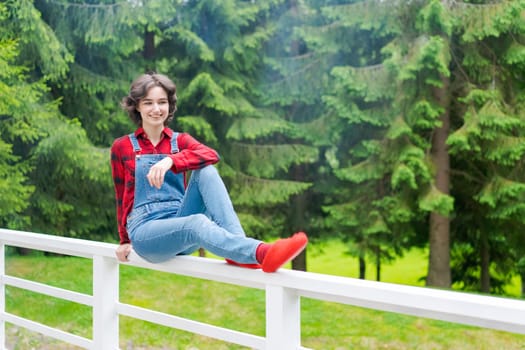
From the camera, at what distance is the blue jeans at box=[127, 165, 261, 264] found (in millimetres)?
1710

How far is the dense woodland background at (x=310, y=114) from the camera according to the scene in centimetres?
838

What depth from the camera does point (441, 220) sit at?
9.29m

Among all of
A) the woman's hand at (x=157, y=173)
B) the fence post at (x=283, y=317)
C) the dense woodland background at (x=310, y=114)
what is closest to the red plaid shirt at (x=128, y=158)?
the woman's hand at (x=157, y=173)

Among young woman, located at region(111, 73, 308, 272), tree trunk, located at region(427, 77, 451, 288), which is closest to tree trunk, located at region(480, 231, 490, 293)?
tree trunk, located at region(427, 77, 451, 288)

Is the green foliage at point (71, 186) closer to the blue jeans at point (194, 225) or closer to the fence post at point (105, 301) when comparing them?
the fence post at point (105, 301)

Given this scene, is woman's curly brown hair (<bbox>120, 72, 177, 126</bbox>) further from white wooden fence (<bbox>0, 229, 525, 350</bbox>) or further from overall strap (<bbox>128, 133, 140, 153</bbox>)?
white wooden fence (<bbox>0, 229, 525, 350</bbox>)

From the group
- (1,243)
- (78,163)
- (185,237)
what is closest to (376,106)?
(78,163)

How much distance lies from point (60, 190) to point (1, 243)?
679cm

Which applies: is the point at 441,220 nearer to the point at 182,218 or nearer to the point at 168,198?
the point at 168,198

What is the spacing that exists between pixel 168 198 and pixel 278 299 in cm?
63

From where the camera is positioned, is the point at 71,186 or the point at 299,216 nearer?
the point at 71,186

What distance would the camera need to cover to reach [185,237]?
1.84m

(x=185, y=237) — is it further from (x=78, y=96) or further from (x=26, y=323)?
(x=78, y=96)

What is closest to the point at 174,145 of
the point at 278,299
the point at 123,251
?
the point at 123,251
